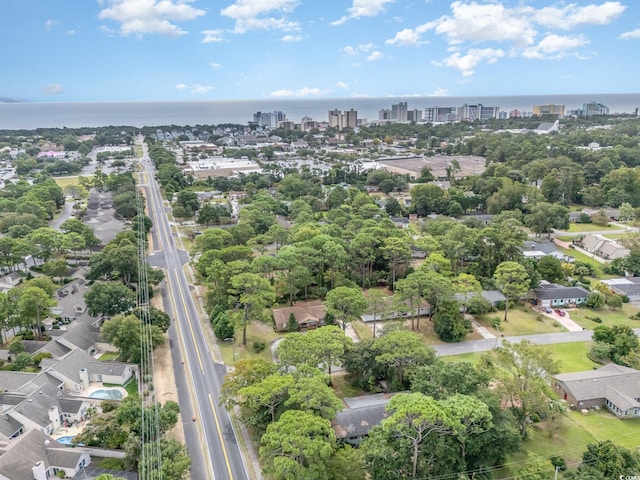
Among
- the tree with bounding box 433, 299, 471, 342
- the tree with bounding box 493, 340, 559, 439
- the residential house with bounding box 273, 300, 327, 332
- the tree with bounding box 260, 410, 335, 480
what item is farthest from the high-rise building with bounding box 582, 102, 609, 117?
the tree with bounding box 260, 410, 335, 480

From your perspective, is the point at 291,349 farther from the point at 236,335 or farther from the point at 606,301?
the point at 606,301

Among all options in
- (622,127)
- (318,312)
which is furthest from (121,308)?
(622,127)

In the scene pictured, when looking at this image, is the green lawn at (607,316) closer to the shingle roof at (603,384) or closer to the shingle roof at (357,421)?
the shingle roof at (603,384)

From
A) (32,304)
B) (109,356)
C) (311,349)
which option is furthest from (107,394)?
(311,349)

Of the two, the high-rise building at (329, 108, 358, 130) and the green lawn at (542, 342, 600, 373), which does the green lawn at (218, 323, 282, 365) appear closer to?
the green lawn at (542, 342, 600, 373)

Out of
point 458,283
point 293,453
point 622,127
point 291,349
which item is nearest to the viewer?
point 293,453

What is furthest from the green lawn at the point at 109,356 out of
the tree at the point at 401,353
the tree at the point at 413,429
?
the tree at the point at 413,429
